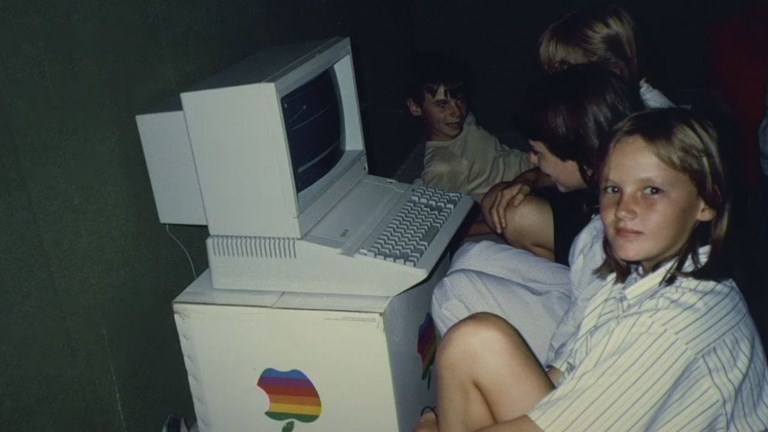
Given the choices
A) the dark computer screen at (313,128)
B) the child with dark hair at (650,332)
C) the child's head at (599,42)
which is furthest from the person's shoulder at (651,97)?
the dark computer screen at (313,128)

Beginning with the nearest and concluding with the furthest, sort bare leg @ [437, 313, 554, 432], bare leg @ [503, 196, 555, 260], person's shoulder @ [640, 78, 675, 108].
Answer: bare leg @ [437, 313, 554, 432], bare leg @ [503, 196, 555, 260], person's shoulder @ [640, 78, 675, 108]

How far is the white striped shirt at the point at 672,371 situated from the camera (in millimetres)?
1196

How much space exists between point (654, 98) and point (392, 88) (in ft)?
6.06

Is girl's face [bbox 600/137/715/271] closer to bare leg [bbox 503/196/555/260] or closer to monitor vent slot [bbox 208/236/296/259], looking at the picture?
bare leg [bbox 503/196/555/260]

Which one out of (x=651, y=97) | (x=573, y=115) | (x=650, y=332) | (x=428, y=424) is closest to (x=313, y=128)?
(x=573, y=115)

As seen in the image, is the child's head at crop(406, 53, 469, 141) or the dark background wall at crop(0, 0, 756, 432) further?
the child's head at crop(406, 53, 469, 141)

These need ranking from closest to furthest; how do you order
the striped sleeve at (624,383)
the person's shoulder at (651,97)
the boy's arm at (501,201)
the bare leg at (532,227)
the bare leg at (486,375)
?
the striped sleeve at (624,383) < the bare leg at (486,375) < the bare leg at (532,227) < the boy's arm at (501,201) < the person's shoulder at (651,97)

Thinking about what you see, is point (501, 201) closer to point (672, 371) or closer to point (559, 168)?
point (559, 168)

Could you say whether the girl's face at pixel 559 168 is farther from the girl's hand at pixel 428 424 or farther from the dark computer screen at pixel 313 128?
the girl's hand at pixel 428 424

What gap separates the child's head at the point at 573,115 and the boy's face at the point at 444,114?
1065 millimetres

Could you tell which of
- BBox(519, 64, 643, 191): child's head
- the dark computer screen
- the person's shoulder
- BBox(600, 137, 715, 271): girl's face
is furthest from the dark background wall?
BBox(600, 137, 715, 271): girl's face

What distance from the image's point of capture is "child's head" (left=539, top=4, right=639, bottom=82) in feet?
7.31

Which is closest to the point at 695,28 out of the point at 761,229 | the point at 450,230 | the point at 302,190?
the point at 761,229

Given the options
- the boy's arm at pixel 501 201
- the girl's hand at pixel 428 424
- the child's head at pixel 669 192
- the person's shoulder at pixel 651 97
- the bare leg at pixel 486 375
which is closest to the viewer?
the child's head at pixel 669 192
